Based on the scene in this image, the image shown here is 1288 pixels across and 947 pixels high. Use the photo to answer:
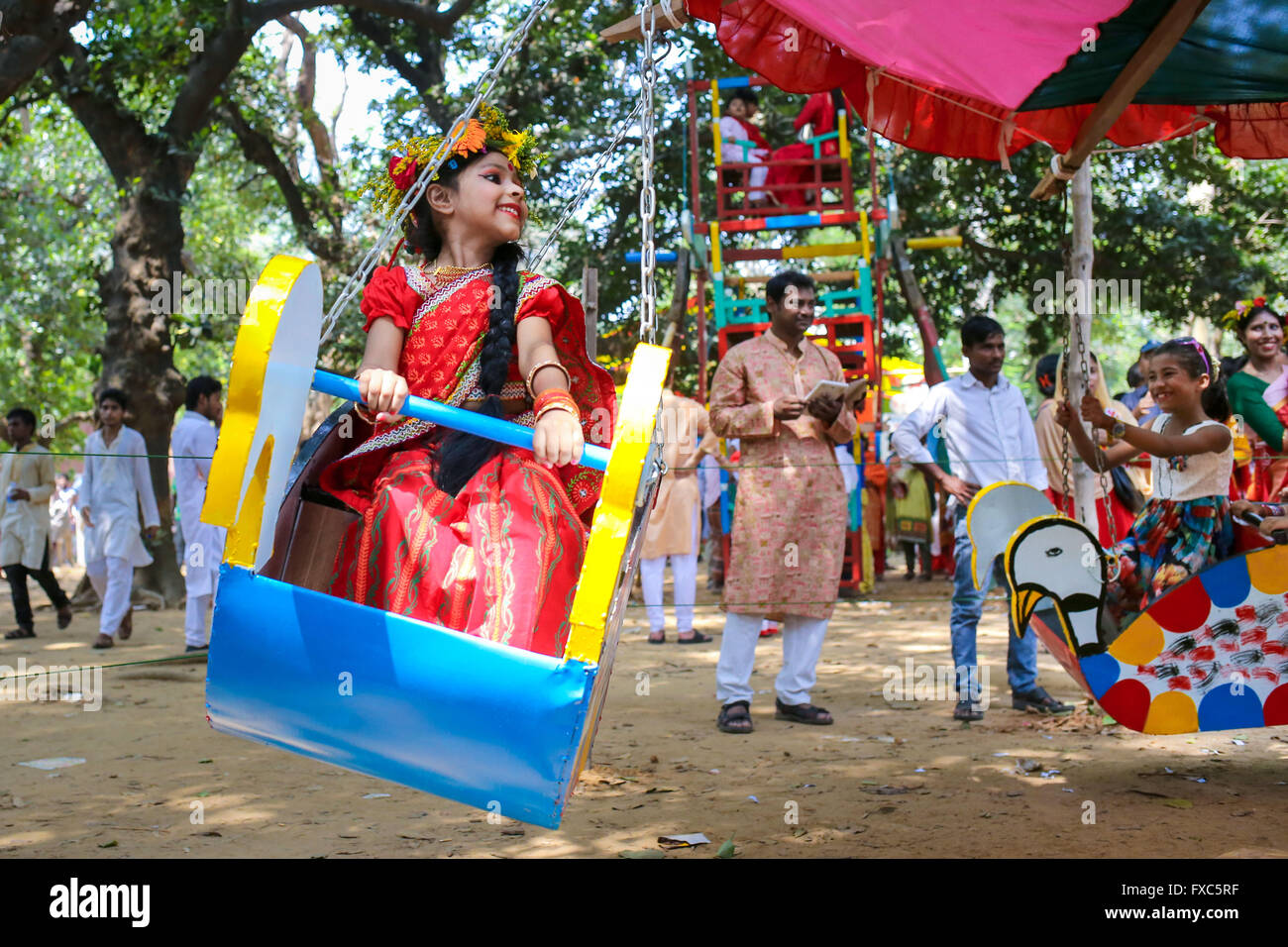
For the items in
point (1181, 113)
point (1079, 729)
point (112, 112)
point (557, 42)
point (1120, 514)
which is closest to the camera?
point (1181, 113)

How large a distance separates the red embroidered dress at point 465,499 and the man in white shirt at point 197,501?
4642 mm

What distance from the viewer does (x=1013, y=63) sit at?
2859mm

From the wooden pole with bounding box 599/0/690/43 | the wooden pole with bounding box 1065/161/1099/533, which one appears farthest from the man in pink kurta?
the wooden pole with bounding box 599/0/690/43

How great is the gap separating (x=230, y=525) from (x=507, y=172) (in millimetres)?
1365

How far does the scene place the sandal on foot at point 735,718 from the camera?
5.16m

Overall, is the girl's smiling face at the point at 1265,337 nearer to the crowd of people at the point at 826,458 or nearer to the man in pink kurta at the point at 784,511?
the crowd of people at the point at 826,458

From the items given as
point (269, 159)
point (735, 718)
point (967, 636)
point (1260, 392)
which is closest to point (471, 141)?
point (735, 718)

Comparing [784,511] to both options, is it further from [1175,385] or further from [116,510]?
[116,510]

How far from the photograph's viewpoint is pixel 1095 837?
3.51 meters

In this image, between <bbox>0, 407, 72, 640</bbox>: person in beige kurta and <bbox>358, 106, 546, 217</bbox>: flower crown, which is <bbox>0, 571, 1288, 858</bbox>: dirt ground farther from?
<bbox>0, 407, 72, 640</bbox>: person in beige kurta

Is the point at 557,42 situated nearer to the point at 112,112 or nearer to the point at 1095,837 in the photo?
the point at 112,112

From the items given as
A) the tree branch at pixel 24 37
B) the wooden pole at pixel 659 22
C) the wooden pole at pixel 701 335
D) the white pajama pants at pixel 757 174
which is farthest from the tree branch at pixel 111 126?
the wooden pole at pixel 659 22

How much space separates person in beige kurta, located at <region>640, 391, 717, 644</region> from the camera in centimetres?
800
